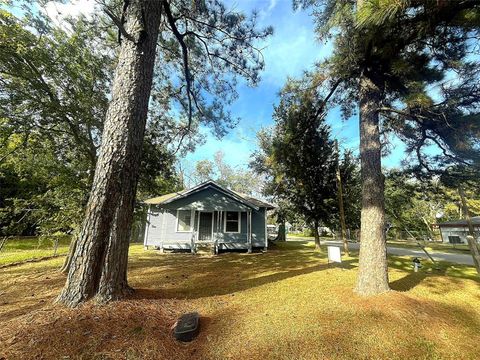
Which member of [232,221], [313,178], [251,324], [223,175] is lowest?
[251,324]

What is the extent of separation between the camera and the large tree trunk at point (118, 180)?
342 cm

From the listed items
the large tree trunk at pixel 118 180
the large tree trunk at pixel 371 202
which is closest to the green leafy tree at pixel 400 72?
the large tree trunk at pixel 371 202

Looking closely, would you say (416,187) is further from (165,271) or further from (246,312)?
(165,271)

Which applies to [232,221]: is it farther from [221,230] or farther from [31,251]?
[31,251]

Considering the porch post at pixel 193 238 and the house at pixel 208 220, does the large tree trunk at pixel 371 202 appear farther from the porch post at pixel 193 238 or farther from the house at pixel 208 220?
the porch post at pixel 193 238

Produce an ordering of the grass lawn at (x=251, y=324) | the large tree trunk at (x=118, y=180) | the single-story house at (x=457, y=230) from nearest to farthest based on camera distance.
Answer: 1. the grass lawn at (x=251, y=324)
2. the large tree trunk at (x=118, y=180)
3. the single-story house at (x=457, y=230)

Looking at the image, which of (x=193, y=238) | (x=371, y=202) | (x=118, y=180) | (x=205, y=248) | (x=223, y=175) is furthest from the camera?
(x=223, y=175)

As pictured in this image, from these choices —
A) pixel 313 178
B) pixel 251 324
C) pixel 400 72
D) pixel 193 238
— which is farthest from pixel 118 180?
pixel 313 178

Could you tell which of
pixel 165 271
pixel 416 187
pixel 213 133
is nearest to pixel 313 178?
pixel 416 187

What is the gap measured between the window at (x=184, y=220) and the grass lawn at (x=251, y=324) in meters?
8.55

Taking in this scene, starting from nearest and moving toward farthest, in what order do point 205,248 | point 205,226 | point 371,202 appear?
point 371,202 → point 205,248 → point 205,226

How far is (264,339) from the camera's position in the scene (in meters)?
3.11

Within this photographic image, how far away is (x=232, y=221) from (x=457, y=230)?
29.8 metres

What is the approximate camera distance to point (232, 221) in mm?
14297
